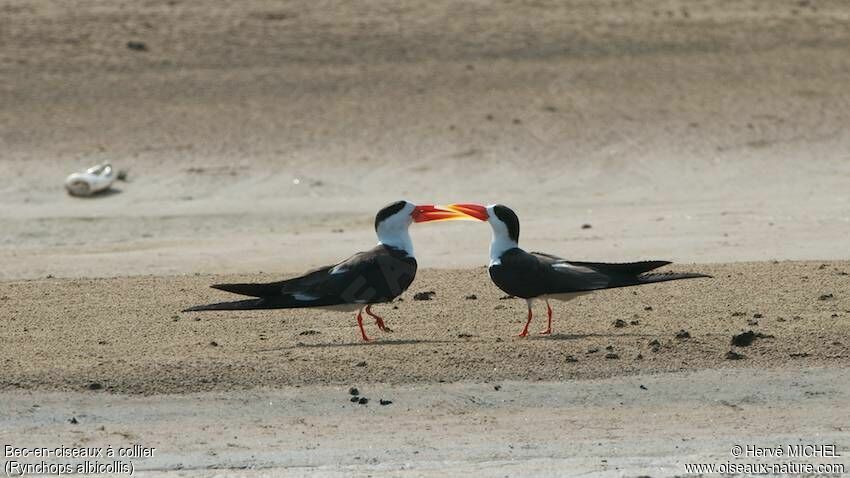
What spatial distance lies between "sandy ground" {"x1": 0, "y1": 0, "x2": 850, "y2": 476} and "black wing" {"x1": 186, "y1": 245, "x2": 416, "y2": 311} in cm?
27

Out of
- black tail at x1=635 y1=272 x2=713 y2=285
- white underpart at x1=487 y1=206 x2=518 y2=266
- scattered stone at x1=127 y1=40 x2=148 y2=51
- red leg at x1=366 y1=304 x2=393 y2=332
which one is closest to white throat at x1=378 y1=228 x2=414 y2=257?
red leg at x1=366 y1=304 x2=393 y2=332

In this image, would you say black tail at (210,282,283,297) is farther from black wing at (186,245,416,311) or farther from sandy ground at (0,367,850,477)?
sandy ground at (0,367,850,477)

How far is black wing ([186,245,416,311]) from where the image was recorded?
27.7ft

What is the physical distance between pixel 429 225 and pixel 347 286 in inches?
192

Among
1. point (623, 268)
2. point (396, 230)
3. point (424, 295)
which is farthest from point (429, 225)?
point (623, 268)

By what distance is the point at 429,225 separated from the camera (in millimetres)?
13438

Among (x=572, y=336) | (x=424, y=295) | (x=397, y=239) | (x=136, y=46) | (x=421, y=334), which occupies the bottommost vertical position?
(x=136, y=46)

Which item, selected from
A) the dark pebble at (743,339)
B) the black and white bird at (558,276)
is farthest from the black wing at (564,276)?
the dark pebble at (743,339)

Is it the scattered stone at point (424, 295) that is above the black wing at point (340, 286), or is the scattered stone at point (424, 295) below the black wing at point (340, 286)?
below

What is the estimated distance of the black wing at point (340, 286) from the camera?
332 inches

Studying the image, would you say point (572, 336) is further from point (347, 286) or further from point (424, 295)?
point (424, 295)

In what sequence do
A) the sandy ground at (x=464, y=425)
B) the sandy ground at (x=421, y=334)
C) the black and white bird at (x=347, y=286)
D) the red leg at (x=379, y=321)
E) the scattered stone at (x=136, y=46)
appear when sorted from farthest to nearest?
the scattered stone at (x=136, y=46) < the red leg at (x=379, y=321) < the black and white bird at (x=347, y=286) < the sandy ground at (x=421, y=334) < the sandy ground at (x=464, y=425)

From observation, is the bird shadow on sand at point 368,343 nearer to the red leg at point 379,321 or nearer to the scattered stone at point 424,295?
the red leg at point 379,321

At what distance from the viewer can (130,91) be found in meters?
17.6
